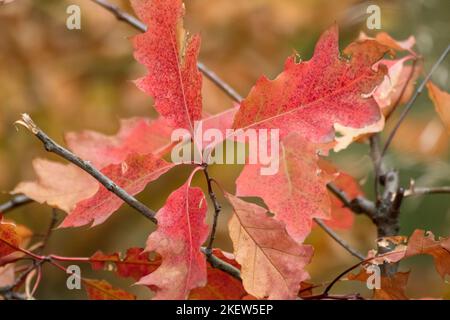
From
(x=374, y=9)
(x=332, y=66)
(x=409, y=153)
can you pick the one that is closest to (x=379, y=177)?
(x=374, y=9)

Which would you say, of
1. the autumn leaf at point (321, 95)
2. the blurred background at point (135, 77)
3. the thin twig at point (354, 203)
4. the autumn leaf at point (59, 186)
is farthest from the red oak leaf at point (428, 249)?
the blurred background at point (135, 77)

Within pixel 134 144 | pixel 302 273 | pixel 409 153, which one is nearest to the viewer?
pixel 302 273

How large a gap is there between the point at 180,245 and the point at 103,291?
184mm

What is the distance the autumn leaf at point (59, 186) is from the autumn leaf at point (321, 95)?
0.77ft

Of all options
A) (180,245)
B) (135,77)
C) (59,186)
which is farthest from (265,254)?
(135,77)

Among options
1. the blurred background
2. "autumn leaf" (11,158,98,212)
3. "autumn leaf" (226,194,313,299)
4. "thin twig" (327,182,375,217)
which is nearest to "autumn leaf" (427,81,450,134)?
"thin twig" (327,182,375,217)

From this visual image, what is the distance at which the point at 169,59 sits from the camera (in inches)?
24.8

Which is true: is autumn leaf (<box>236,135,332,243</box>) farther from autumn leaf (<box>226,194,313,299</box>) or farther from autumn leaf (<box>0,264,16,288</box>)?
autumn leaf (<box>0,264,16,288</box>)

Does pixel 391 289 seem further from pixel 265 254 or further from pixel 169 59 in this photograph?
pixel 169 59

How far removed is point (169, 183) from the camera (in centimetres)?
211

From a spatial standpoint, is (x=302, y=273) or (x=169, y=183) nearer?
(x=302, y=273)
